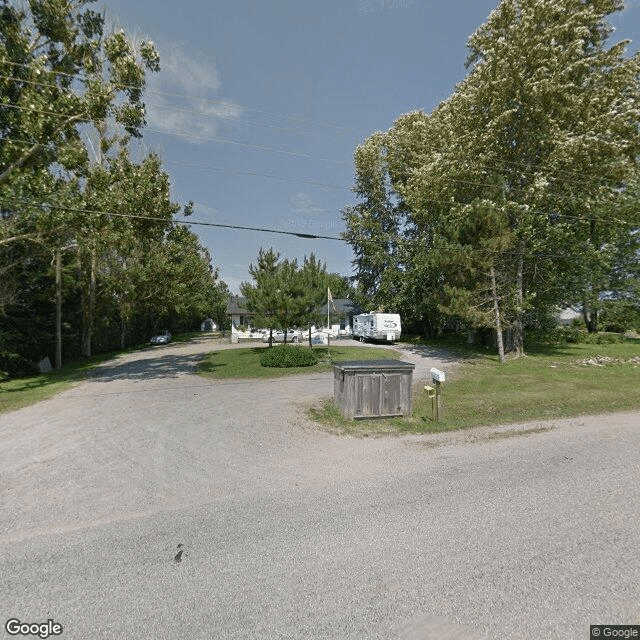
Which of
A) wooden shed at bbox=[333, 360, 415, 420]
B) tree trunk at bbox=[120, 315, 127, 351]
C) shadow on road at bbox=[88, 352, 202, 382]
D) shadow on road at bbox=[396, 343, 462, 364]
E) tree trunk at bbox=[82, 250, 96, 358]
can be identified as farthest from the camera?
tree trunk at bbox=[120, 315, 127, 351]

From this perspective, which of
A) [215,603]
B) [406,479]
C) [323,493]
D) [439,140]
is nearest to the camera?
[215,603]

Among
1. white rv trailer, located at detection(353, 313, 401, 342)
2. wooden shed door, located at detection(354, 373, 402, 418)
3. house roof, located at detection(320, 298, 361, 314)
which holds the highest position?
house roof, located at detection(320, 298, 361, 314)

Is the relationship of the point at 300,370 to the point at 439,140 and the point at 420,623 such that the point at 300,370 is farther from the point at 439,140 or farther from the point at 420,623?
the point at 439,140

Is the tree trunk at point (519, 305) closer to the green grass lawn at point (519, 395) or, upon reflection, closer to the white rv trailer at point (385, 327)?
the green grass lawn at point (519, 395)

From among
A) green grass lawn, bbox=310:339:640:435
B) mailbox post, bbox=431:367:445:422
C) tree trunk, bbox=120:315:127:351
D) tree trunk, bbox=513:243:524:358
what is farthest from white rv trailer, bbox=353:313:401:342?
tree trunk, bbox=120:315:127:351

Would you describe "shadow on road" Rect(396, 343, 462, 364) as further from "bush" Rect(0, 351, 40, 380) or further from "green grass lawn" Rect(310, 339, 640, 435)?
"bush" Rect(0, 351, 40, 380)

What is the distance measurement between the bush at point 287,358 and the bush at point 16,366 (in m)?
11.3

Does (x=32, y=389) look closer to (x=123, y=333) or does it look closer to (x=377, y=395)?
(x=377, y=395)

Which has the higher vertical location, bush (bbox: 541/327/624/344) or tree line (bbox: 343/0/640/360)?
tree line (bbox: 343/0/640/360)

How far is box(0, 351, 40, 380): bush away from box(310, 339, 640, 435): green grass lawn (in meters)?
15.7

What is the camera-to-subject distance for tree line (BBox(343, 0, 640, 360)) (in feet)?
50.5

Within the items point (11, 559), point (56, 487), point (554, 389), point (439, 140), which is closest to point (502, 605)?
point (11, 559)

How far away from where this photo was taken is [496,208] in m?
15.9

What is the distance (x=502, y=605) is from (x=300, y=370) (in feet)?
41.5
